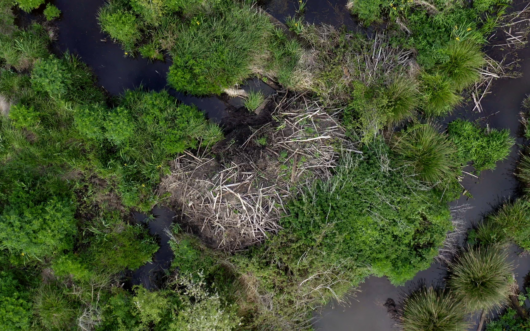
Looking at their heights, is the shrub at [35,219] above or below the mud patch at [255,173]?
below

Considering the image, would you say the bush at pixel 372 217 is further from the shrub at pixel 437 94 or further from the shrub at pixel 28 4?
the shrub at pixel 28 4

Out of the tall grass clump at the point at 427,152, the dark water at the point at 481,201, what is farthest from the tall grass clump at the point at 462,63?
the tall grass clump at the point at 427,152

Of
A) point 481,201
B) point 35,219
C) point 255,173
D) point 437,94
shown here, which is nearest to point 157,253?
point 35,219

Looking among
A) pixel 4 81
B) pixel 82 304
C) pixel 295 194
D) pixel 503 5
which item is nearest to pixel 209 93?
pixel 295 194

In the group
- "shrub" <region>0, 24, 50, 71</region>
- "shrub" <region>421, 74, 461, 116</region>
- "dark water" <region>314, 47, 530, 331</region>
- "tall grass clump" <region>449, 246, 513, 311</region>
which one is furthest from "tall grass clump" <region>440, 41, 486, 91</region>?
"shrub" <region>0, 24, 50, 71</region>

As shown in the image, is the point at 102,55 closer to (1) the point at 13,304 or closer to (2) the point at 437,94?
(1) the point at 13,304

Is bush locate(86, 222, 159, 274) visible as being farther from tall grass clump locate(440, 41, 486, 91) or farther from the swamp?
tall grass clump locate(440, 41, 486, 91)

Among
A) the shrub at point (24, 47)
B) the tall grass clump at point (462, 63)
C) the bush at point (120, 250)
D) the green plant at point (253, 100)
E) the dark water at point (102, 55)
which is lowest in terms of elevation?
the bush at point (120, 250)
